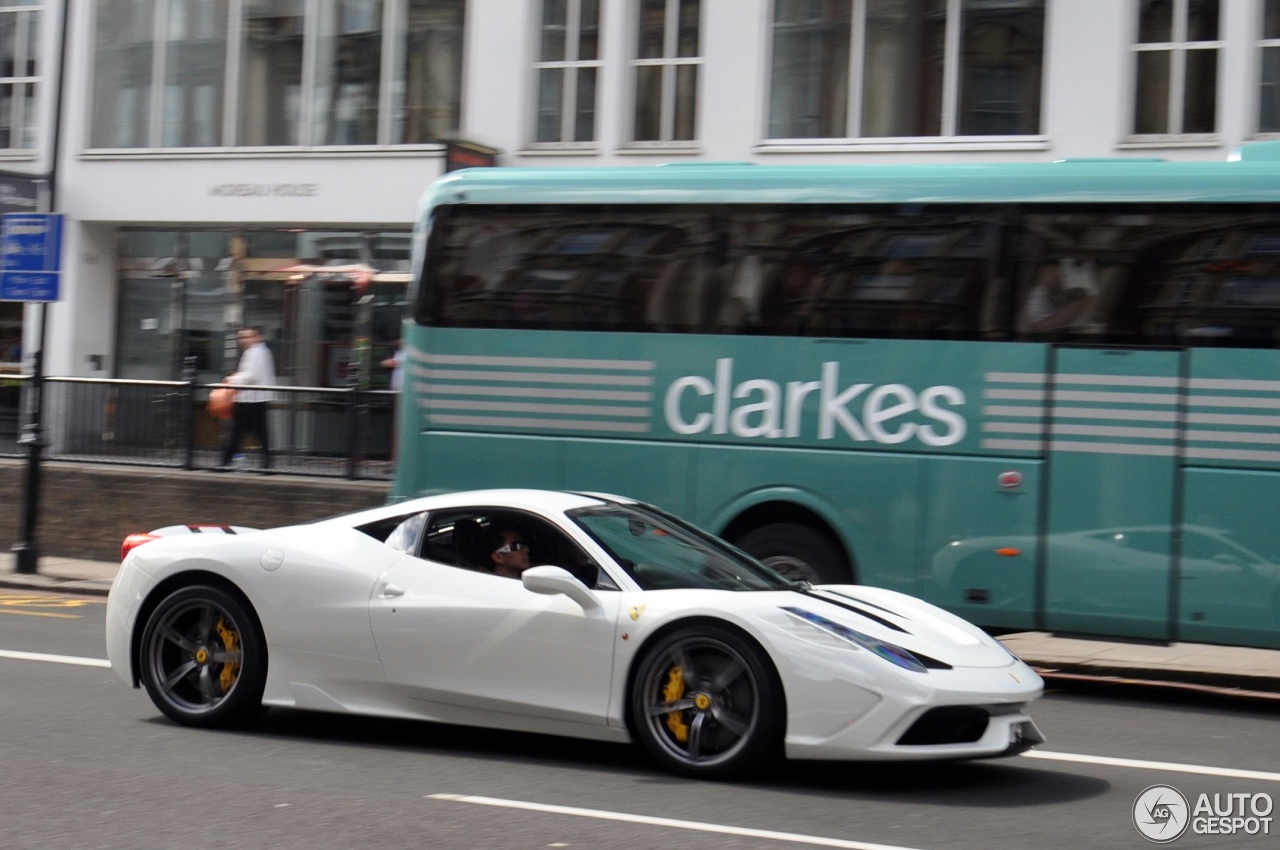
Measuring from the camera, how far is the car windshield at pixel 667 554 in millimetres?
7285

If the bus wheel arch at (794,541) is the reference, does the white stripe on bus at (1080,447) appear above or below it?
above

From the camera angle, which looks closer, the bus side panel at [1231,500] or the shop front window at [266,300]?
the bus side panel at [1231,500]

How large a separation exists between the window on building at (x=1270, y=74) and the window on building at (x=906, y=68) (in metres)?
2.42

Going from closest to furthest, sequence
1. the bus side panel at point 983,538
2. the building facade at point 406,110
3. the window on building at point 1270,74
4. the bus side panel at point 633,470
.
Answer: the bus side panel at point 983,538, the bus side panel at point 633,470, the window on building at point 1270,74, the building facade at point 406,110

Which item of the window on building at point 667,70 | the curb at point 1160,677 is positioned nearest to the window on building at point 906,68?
the window on building at point 667,70

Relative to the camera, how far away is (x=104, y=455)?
1777 cm

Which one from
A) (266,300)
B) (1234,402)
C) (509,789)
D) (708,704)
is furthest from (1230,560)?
(266,300)

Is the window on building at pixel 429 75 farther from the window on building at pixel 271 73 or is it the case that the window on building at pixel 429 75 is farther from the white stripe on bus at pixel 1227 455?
the white stripe on bus at pixel 1227 455

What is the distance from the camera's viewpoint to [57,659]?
10.4 m

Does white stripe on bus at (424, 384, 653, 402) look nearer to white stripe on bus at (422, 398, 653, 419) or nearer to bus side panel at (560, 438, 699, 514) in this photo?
white stripe on bus at (422, 398, 653, 419)

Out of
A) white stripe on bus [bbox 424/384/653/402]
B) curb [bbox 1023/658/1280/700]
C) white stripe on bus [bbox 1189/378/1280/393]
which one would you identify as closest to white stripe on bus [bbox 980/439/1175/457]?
white stripe on bus [bbox 1189/378/1280/393]

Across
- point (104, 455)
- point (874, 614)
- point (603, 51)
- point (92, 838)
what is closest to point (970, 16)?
point (603, 51)

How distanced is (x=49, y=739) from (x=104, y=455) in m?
10.7

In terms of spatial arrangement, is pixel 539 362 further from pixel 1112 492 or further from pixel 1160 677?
pixel 1160 677
